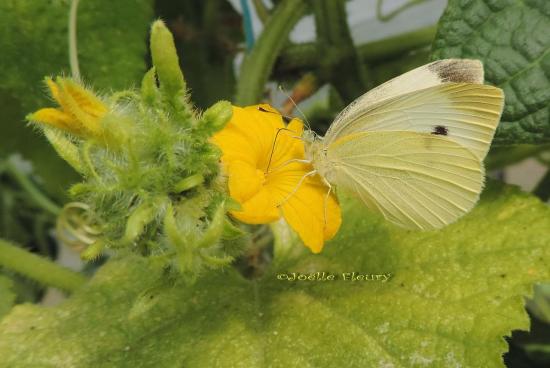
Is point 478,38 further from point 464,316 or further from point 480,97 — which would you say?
point 464,316

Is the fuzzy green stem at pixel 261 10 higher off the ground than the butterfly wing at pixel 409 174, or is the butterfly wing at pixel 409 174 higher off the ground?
the fuzzy green stem at pixel 261 10

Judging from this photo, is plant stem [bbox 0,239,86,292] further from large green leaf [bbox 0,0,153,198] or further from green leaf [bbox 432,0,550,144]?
green leaf [bbox 432,0,550,144]

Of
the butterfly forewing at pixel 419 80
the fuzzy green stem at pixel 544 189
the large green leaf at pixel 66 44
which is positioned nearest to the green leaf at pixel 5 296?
the large green leaf at pixel 66 44

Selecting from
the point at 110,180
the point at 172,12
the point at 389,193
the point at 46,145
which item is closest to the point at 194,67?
the point at 172,12

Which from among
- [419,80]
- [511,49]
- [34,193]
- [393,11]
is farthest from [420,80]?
[34,193]

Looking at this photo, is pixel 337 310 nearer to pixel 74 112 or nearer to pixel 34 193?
pixel 74 112

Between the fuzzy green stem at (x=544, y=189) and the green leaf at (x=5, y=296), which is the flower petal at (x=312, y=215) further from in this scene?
the fuzzy green stem at (x=544, y=189)
